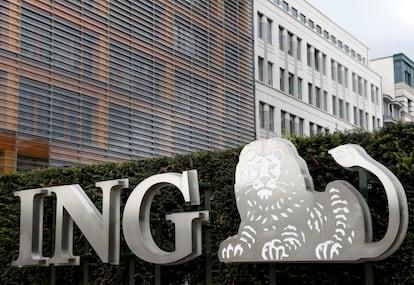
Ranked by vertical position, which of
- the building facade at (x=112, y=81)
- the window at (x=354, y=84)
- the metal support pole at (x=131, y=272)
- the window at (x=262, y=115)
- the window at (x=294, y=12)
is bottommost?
the metal support pole at (x=131, y=272)

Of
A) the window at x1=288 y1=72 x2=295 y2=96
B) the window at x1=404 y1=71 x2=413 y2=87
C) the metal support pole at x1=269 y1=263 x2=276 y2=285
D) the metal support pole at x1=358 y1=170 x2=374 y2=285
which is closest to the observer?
the metal support pole at x1=358 y1=170 x2=374 y2=285

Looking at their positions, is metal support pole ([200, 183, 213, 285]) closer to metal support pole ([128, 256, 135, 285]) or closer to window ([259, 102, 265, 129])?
metal support pole ([128, 256, 135, 285])

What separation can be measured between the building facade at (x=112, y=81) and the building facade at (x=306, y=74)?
47.1ft

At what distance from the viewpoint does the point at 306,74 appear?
45438 millimetres

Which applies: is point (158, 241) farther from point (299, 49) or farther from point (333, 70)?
point (333, 70)

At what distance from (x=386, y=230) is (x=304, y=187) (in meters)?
1.29

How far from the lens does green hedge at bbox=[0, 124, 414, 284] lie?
8.98 m

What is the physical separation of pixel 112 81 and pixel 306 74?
2899cm

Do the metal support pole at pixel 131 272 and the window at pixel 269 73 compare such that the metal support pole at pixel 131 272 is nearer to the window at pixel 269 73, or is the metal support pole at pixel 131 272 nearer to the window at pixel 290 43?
the window at pixel 269 73

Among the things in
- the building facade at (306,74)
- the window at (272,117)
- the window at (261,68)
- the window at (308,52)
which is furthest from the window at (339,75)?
the window at (261,68)

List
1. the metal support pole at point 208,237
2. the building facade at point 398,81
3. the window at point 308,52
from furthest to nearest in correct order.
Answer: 1. the building facade at point 398,81
2. the window at point 308,52
3. the metal support pole at point 208,237

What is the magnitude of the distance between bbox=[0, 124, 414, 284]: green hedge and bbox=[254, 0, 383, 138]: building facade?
25.2 meters

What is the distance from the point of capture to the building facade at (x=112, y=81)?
1593 centimetres

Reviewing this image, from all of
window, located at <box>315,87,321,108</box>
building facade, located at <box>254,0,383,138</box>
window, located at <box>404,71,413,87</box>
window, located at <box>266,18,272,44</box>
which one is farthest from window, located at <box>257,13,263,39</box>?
window, located at <box>404,71,413,87</box>
